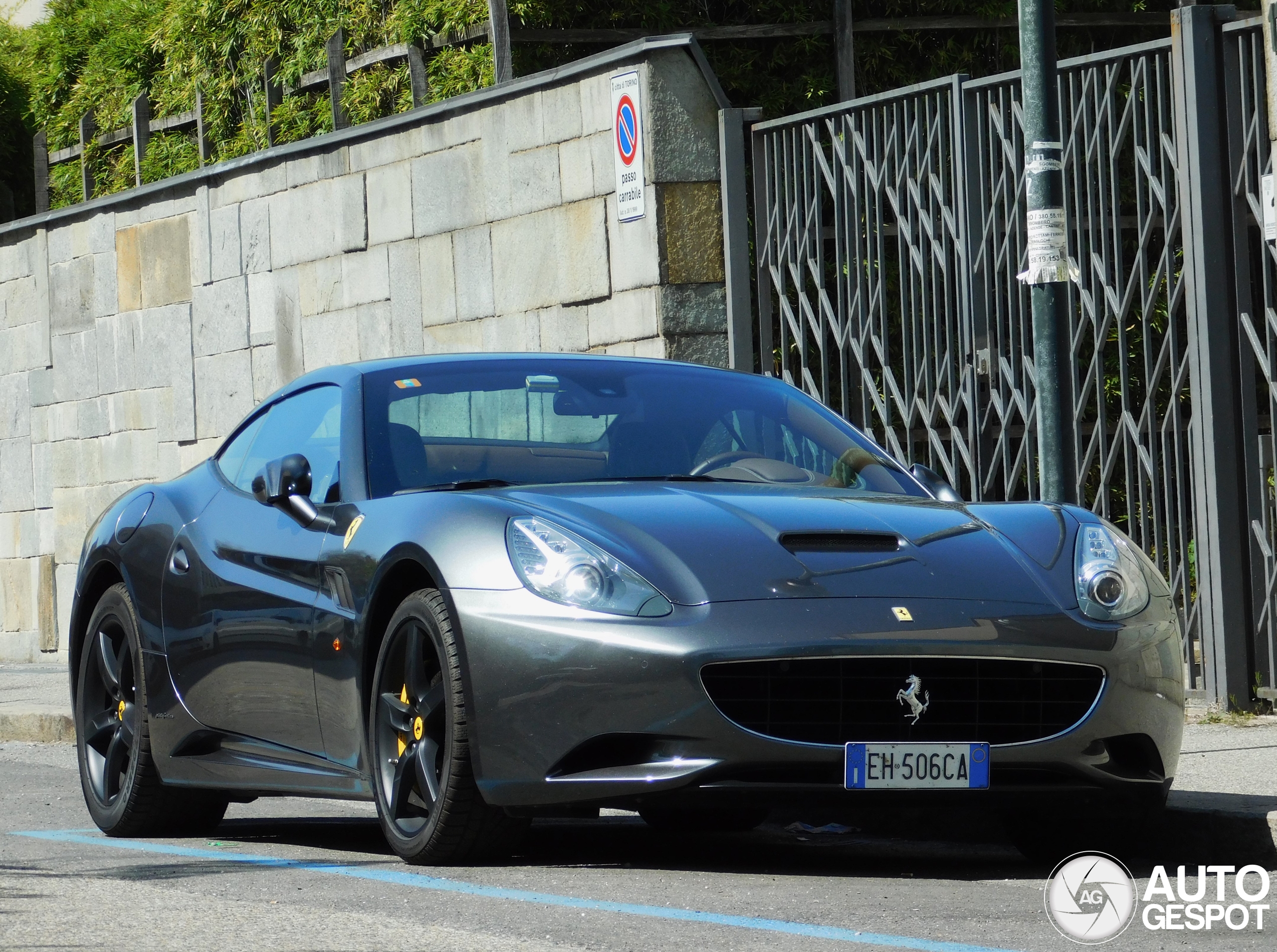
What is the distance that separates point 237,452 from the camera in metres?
6.93

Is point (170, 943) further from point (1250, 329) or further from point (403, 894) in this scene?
point (1250, 329)

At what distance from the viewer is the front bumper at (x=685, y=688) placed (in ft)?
16.3

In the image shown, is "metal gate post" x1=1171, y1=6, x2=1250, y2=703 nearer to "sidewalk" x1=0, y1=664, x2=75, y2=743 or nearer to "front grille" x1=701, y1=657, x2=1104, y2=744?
"front grille" x1=701, y1=657, x2=1104, y2=744

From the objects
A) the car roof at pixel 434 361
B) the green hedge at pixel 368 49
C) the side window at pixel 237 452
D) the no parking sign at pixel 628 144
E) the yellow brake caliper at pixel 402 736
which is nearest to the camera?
the yellow brake caliper at pixel 402 736

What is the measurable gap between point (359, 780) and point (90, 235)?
11.2 metres

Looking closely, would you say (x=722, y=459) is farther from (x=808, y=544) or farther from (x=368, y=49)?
(x=368, y=49)

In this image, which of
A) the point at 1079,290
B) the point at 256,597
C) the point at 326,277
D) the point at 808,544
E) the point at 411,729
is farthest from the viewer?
the point at 326,277

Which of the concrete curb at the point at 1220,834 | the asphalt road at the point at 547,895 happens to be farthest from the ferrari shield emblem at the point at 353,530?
the concrete curb at the point at 1220,834

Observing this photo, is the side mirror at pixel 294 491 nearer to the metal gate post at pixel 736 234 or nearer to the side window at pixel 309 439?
the side window at pixel 309 439

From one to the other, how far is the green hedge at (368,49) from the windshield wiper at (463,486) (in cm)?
897

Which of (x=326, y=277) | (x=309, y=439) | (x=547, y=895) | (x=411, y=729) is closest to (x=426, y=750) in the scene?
(x=411, y=729)

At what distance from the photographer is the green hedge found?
1503 cm

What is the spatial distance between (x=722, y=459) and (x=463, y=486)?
787 millimetres

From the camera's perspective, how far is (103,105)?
21.9m
